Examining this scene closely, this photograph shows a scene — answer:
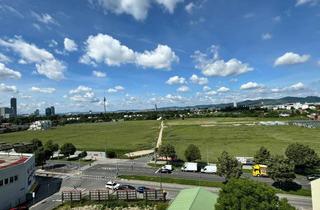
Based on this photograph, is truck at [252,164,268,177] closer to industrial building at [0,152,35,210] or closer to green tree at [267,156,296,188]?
green tree at [267,156,296,188]

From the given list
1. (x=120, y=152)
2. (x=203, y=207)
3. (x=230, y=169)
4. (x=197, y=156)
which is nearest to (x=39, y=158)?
(x=120, y=152)

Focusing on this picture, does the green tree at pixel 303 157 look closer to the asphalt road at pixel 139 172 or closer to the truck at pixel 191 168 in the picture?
the asphalt road at pixel 139 172

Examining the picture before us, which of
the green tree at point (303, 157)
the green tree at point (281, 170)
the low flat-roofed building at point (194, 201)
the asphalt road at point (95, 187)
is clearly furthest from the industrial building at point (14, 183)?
the green tree at point (303, 157)

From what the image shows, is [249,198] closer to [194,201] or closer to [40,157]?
[194,201]

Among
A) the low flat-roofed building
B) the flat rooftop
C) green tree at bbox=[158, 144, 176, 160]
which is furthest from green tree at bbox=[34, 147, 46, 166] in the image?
the low flat-roofed building

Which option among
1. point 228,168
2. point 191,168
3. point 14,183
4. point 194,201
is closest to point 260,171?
point 228,168
